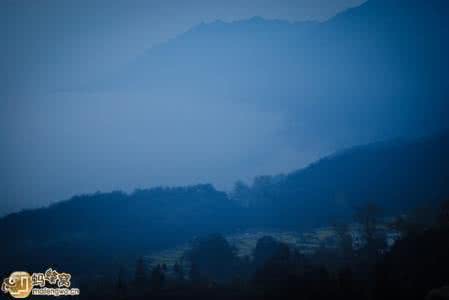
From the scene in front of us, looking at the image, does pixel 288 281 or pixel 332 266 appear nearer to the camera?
pixel 288 281

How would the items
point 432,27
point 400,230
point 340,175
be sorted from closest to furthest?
point 400,230 → point 340,175 → point 432,27

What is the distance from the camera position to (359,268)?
3775 cm

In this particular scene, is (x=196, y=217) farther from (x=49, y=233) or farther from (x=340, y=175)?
(x=340, y=175)

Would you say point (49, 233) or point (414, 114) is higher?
point (414, 114)

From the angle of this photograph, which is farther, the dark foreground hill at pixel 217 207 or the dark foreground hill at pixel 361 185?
the dark foreground hill at pixel 361 185

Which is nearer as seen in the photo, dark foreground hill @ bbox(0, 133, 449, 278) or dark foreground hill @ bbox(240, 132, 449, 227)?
dark foreground hill @ bbox(0, 133, 449, 278)

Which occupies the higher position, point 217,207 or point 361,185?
point 361,185

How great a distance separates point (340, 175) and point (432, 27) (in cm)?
16614

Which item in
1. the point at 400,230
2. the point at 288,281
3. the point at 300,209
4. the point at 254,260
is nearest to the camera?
the point at 288,281

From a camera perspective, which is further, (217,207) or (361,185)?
(217,207)

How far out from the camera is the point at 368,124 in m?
151

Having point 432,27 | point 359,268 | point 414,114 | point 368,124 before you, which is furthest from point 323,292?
point 432,27

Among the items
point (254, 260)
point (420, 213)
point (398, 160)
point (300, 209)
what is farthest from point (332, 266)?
point (398, 160)

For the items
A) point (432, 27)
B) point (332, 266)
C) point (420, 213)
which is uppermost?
point (432, 27)
